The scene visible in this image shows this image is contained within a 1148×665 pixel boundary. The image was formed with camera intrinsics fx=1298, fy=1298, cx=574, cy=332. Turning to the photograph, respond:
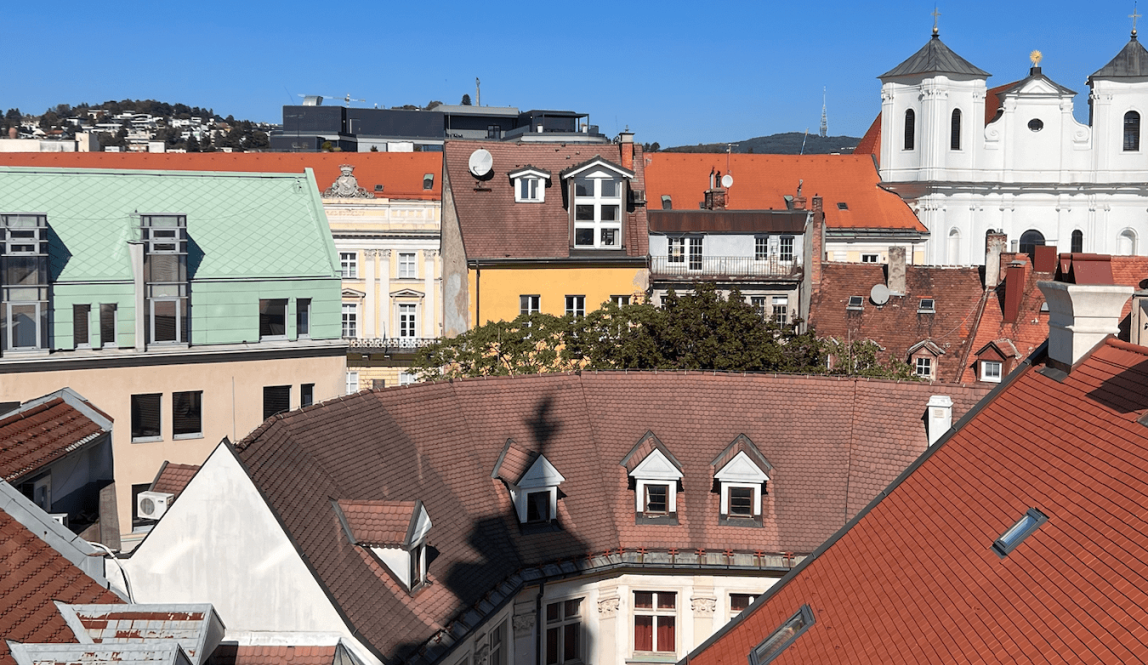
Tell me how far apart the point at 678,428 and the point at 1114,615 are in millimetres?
15663

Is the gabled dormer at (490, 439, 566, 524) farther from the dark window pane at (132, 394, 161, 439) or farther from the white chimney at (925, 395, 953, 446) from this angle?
the dark window pane at (132, 394, 161, 439)

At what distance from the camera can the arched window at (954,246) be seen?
97.8 m

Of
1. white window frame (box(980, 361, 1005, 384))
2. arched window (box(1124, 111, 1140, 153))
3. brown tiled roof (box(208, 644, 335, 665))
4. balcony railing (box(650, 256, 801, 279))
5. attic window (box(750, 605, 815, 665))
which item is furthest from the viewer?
arched window (box(1124, 111, 1140, 153))

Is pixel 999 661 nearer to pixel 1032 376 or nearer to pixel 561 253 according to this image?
pixel 1032 376

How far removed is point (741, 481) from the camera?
973 inches

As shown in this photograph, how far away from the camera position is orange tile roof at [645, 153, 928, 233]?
8075 centimetres

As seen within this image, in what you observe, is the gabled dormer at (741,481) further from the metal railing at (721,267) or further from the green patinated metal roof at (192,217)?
the metal railing at (721,267)

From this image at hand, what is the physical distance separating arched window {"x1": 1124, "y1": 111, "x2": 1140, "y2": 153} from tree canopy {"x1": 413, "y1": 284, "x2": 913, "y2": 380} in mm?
69976

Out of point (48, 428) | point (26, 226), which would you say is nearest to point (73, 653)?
point (48, 428)

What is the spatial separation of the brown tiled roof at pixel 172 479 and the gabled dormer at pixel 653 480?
835 centimetres

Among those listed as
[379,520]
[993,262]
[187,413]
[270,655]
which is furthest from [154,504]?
[993,262]

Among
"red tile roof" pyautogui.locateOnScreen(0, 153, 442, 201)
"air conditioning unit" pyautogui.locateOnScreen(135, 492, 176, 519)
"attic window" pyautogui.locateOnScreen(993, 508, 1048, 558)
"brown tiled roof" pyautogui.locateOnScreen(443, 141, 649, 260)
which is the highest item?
"red tile roof" pyautogui.locateOnScreen(0, 153, 442, 201)

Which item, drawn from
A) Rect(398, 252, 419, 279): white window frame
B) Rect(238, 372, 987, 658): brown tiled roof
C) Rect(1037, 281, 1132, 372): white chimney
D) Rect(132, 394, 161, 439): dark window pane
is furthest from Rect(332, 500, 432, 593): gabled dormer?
Rect(398, 252, 419, 279): white window frame

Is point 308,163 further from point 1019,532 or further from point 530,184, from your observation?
point 1019,532
